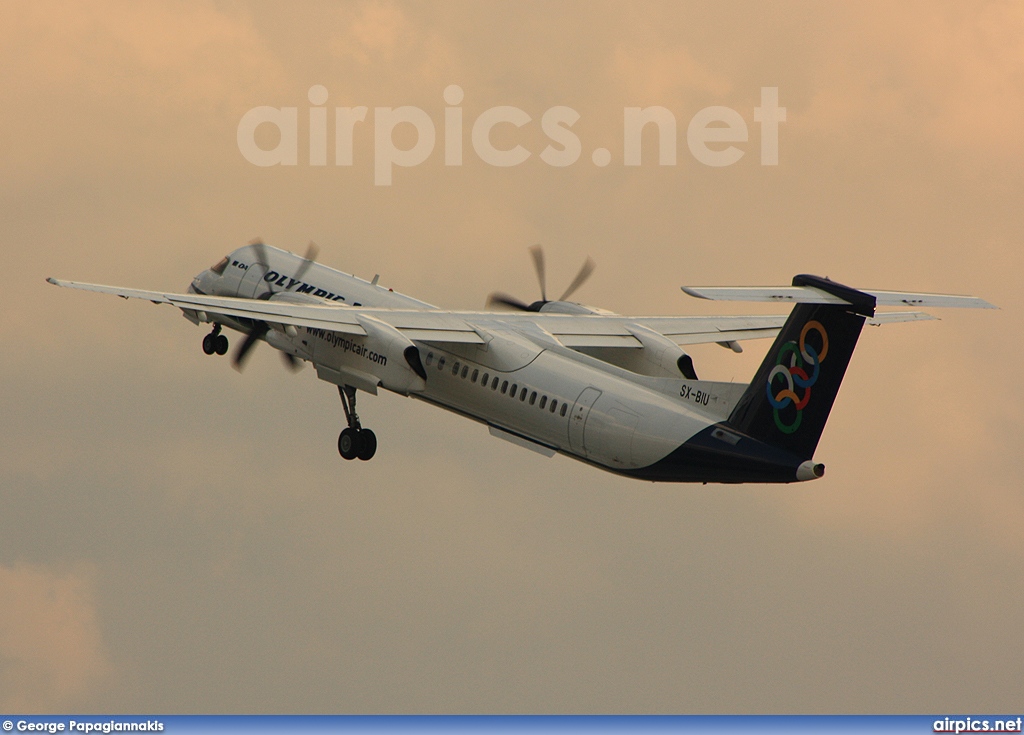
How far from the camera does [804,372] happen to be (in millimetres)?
38438

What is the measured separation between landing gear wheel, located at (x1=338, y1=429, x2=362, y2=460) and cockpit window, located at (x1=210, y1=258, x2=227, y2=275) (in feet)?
26.9

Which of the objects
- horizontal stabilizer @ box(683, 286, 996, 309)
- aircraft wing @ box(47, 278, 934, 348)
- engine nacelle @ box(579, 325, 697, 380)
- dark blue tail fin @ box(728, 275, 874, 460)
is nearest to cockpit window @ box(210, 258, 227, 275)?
aircraft wing @ box(47, 278, 934, 348)

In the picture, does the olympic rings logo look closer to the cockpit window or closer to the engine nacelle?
the engine nacelle

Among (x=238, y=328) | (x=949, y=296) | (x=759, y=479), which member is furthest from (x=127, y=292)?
(x=949, y=296)

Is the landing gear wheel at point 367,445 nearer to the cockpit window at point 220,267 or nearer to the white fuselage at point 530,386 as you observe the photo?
the white fuselage at point 530,386

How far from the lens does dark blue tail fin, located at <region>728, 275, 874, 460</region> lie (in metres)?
37.6

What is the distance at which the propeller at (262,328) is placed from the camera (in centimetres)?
4688

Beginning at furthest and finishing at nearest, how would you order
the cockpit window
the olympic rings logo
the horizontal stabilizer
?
the cockpit window, the olympic rings logo, the horizontal stabilizer

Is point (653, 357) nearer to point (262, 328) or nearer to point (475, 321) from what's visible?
point (475, 321)

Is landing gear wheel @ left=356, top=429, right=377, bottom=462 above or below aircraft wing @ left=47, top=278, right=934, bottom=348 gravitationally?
below

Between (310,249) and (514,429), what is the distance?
37.9ft

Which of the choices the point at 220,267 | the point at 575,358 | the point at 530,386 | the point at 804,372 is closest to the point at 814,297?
the point at 804,372

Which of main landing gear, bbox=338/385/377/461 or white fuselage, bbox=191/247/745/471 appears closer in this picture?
white fuselage, bbox=191/247/745/471

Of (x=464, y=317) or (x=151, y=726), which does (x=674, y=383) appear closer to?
(x=464, y=317)
